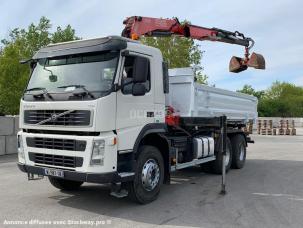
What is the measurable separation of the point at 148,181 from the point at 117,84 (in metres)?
1.94

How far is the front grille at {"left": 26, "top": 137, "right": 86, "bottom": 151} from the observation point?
6.42 meters

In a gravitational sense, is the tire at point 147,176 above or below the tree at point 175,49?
below

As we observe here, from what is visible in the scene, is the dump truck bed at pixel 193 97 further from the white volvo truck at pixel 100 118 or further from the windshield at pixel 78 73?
the windshield at pixel 78 73

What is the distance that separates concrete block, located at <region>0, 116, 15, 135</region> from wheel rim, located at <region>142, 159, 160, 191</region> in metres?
9.23

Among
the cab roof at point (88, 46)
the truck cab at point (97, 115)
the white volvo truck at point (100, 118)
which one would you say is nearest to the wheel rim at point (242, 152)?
the white volvo truck at point (100, 118)

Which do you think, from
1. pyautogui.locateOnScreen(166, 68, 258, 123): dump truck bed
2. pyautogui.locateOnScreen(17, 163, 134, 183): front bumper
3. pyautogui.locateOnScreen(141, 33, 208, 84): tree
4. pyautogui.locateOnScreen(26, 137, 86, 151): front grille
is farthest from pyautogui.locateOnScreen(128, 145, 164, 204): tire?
pyautogui.locateOnScreen(141, 33, 208, 84): tree

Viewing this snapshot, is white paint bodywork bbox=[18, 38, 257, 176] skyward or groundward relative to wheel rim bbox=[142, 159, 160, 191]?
skyward

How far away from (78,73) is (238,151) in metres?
6.62

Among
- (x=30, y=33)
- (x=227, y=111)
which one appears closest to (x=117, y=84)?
(x=227, y=111)

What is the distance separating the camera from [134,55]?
6.93 metres

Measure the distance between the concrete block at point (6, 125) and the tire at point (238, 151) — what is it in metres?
8.48

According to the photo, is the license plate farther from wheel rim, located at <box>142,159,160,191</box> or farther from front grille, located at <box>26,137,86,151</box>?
wheel rim, located at <box>142,159,160,191</box>

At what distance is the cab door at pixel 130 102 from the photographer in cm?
662

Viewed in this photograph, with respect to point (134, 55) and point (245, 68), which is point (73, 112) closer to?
point (134, 55)
